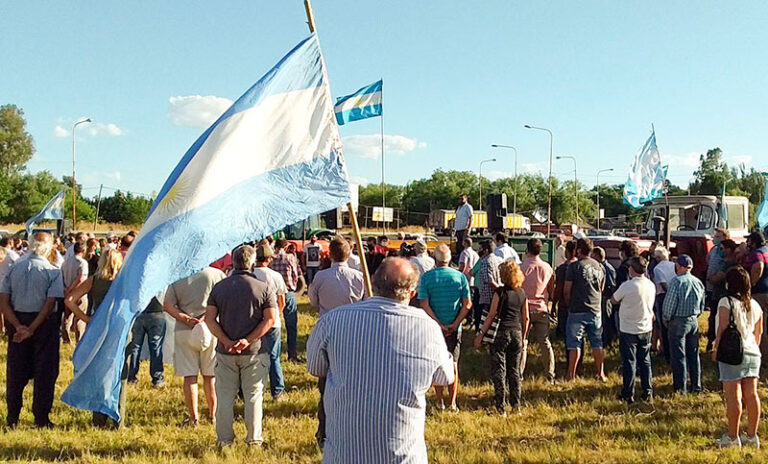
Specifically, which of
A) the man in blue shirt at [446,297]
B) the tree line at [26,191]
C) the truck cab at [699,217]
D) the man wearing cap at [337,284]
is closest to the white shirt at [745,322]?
the man in blue shirt at [446,297]

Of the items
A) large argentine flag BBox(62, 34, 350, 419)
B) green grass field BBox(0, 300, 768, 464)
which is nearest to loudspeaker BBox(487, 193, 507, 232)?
green grass field BBox(0, 300, 768, 464)

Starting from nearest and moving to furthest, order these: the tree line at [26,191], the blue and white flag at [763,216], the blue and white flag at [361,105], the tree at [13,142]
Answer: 1. the blue and white flag at [361,105]
2. the blue and white flag at [763,216]
3. the tree line at [26,191]
4. the tree at [13,142]

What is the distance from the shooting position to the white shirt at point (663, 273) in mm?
9281

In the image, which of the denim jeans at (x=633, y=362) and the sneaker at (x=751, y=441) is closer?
the sneaker at (x=751, y=441)

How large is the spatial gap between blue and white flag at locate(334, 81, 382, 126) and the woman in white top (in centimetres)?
824

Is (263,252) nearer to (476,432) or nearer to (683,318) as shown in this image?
(476,432)

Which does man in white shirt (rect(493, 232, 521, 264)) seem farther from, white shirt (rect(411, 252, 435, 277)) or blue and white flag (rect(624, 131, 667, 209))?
blue and white flag (rect(624, 131, 667, 209))

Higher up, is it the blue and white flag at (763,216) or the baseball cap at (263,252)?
the blue and white flag at (763,216)

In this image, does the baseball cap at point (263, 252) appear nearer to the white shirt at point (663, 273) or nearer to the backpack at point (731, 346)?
the backpack at point (731, 346)

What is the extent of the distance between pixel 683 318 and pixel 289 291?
5.26 metres

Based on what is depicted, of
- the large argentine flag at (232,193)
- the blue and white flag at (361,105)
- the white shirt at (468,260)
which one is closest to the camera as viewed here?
the large argentine flag at (232,193)

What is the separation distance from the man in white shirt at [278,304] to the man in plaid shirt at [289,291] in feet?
5.43

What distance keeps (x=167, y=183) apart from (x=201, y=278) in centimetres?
213

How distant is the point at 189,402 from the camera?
6.88 metres
